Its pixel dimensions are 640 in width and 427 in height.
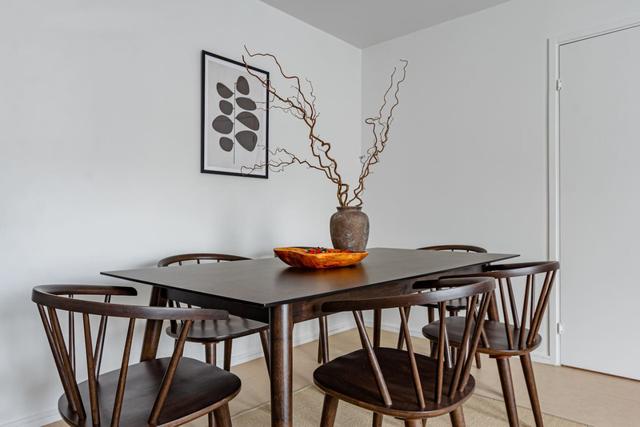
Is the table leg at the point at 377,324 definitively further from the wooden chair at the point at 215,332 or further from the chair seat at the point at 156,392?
the chair seat at the point at 156,392

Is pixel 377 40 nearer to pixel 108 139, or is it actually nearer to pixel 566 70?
pixel 566 70

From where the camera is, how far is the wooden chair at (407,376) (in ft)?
3.74

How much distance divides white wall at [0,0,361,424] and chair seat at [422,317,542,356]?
1.46 metres

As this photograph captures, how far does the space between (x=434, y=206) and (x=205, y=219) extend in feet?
5.60

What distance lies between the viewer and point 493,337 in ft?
5.73

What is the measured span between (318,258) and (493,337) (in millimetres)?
749

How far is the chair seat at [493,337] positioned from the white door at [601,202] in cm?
112

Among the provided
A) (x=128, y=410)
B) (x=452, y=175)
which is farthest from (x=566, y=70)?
(x=128, y=410)

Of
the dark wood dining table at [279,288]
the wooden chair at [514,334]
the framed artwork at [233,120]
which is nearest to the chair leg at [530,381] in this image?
the wooden chair at [514,334]

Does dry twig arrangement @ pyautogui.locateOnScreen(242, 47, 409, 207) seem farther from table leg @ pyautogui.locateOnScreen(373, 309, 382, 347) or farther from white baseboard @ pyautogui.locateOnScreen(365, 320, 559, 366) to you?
white baseboard @ pyautogui.locateOnScreen(365, 320, 559, 366)

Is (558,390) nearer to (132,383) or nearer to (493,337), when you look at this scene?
(493,337)

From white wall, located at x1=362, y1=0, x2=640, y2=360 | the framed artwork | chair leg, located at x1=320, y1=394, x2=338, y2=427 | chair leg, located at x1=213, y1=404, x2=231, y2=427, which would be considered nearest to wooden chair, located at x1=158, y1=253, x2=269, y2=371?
chair leg, located at x1=213, y1=404, x2=231, y2=427

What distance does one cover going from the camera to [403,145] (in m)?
3.58

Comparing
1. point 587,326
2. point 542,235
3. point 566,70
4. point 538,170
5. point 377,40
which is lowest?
point 587,326
